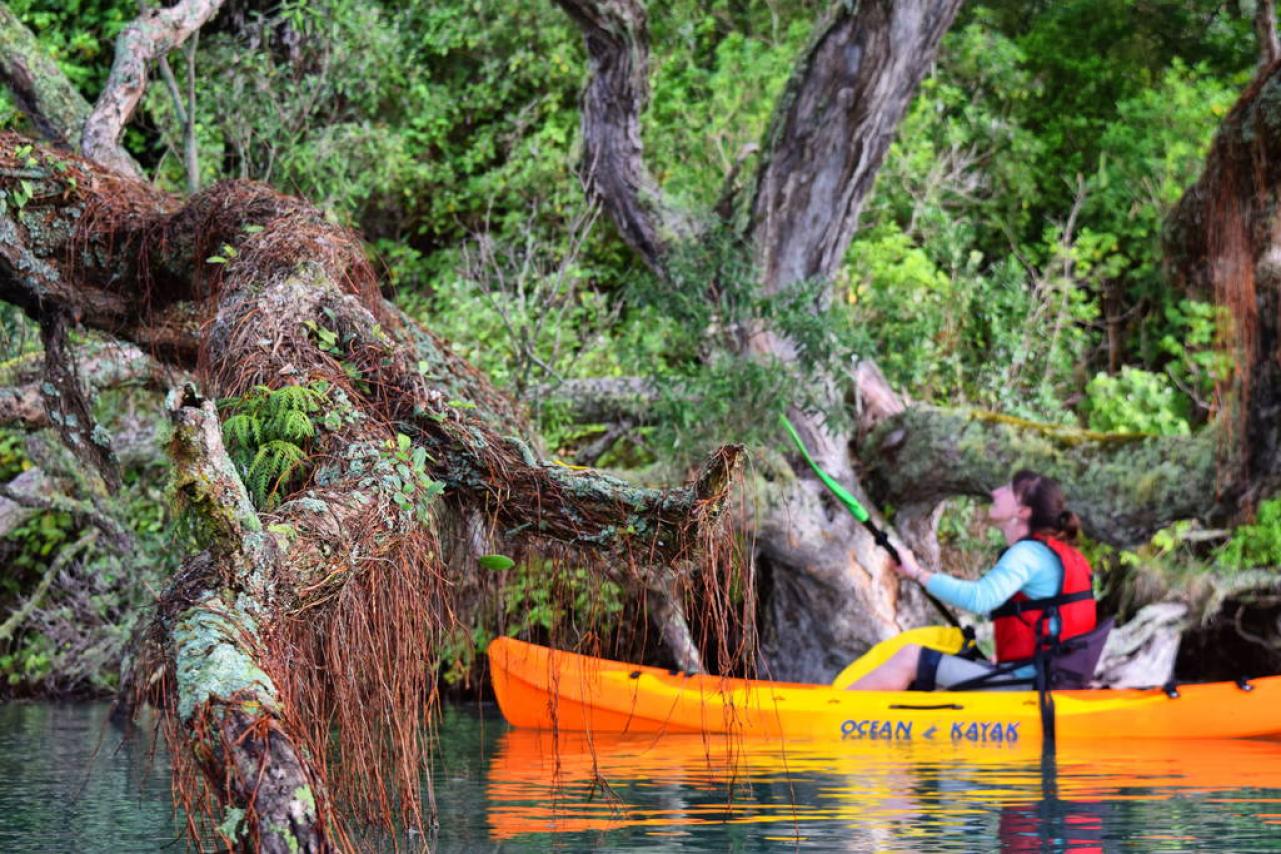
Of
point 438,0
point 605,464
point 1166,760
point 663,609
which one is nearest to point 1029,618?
point 1166,760

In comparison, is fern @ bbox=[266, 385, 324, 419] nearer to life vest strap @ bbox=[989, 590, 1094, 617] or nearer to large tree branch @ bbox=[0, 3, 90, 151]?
large tree branch @ bbox=[0, 3, 90, 151]

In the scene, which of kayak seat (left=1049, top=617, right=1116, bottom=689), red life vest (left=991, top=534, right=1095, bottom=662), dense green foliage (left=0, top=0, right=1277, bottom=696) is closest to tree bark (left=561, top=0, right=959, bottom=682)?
dense green foliage (left=0, top=0, right=1277, bottom=696)

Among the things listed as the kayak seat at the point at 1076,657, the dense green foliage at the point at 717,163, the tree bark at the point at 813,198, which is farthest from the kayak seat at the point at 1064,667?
the dense green foliage at the point at 717,163

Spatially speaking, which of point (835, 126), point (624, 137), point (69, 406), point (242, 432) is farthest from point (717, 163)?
A: point (242, 432)

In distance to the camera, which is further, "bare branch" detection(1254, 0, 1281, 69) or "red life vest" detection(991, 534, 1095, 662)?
"bare branch" detection(1254, 0, 1281, 69)

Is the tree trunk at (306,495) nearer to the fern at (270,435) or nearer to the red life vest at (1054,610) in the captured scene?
the fern at (270,435)

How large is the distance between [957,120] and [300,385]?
12566mm

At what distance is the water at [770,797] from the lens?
4906 millimetres

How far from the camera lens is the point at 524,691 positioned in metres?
9.44

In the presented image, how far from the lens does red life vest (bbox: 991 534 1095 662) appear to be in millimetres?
8320

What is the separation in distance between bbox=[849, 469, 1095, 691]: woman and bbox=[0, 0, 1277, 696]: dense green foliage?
2.52 metres

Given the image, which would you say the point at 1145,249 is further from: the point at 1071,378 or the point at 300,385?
the point at 300,385

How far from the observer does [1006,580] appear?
812 centimetres

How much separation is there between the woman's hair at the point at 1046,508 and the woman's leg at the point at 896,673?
941mm
